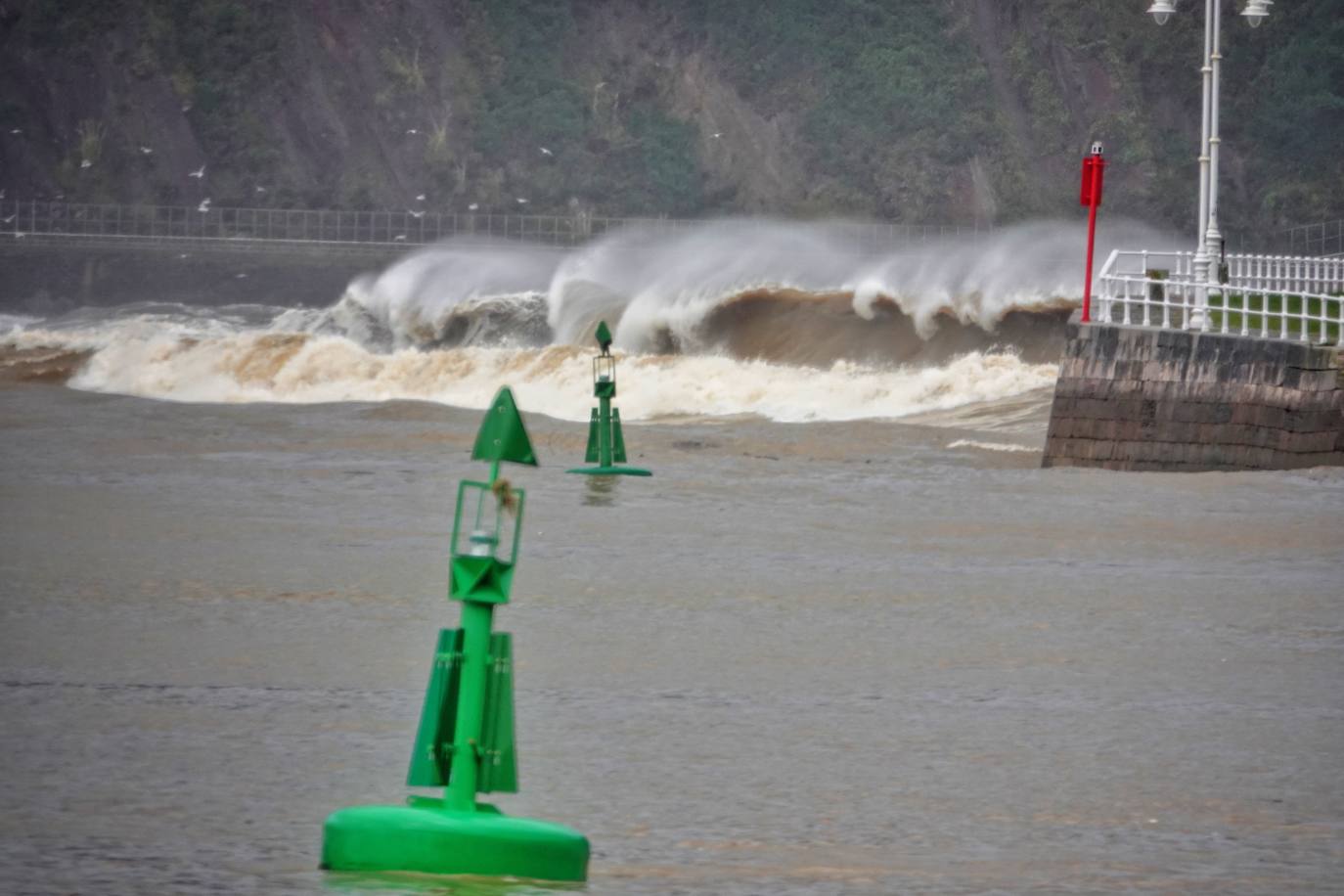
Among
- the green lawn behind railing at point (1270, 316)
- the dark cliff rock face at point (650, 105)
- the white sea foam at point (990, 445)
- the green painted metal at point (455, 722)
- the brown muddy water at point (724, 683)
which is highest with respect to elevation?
the dark cliff rock face at point (650, 105)

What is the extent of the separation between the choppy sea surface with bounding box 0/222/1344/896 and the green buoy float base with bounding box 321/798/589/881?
0.06 m

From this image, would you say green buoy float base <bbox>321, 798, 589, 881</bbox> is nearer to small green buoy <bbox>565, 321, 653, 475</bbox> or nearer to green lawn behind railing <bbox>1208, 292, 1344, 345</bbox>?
small green buoy <bbox>565, 321, 653, 475</bbox>

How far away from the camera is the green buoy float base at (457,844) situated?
5.56 metres

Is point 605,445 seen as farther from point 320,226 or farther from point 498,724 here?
point 320,226

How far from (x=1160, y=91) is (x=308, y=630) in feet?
255

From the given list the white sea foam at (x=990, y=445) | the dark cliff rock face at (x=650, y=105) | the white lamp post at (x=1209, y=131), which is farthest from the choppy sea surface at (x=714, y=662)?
the dark cliff rock face at (x=650, y=105)

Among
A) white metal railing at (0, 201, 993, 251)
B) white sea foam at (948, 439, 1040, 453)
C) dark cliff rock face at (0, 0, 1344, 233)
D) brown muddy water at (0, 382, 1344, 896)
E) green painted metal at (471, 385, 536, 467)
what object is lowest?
brown muddy water at (0, 382, 1344, 896)

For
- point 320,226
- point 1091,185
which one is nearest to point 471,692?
point 1091,185

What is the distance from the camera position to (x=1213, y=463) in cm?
2008

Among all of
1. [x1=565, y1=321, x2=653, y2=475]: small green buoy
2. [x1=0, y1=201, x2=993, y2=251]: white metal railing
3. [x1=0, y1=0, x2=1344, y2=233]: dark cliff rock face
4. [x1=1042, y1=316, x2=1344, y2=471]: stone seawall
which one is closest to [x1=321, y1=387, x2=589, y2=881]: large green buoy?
[x1=565, y1=321, x2=653, y2=475]: small green buoy

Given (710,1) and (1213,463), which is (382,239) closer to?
(710,1)

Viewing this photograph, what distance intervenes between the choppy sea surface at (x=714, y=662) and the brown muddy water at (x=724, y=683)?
0.03m

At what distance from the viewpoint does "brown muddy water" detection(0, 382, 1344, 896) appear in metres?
6.18

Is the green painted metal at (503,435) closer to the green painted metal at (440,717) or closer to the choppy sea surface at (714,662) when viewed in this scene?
the green painted metal at (440,717)
